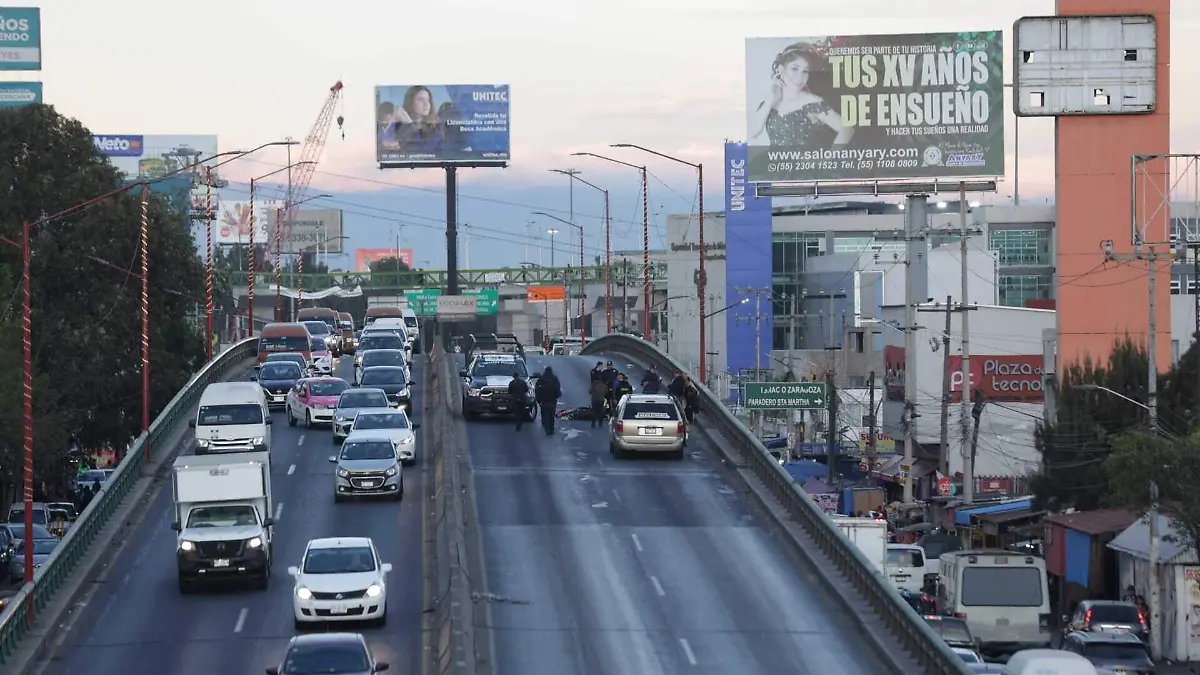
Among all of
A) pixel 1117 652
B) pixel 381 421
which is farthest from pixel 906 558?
pixel 381 421

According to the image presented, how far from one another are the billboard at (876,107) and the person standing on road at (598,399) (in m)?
A: 12.0

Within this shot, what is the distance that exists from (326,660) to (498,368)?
31.1 metres

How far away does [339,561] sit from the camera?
27.8 m

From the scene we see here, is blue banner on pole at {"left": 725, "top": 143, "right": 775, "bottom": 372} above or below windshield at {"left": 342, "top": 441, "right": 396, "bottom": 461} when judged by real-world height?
above

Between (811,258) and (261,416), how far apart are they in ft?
293

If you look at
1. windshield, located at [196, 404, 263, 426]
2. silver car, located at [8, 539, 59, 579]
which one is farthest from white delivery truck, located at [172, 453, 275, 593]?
silver car, located at [8, 539, 59, 579]

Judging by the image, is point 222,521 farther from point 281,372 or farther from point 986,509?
point 986,509

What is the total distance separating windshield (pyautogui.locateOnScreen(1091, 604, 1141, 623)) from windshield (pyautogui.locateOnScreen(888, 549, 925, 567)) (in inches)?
249

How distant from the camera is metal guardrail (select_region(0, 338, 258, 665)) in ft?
87.8

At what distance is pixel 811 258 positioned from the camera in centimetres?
12862

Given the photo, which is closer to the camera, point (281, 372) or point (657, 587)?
point (657, 587)

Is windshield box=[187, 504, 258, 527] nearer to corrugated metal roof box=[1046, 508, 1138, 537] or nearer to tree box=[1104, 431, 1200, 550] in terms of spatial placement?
tree box=[1104, 431, 1200, 550]

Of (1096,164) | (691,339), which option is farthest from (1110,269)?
(691,339)

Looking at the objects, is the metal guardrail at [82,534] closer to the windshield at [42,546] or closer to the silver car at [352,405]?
the windshield at [42,546]
